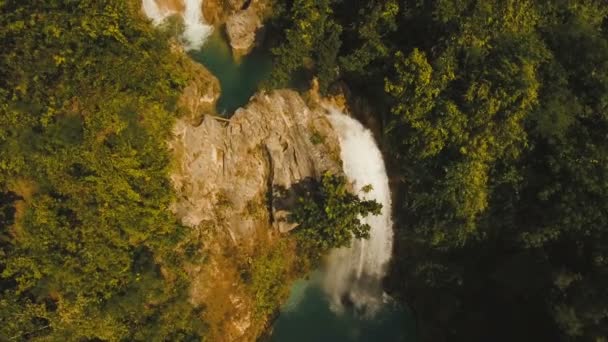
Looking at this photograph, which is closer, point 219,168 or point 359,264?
point 219,168

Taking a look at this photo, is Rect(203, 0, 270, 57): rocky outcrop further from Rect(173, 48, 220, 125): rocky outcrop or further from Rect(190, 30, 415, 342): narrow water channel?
Rect(173, 48, 220, 125): rocky outcrop

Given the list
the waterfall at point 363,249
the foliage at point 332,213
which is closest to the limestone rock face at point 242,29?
the waterfall at point 363,249

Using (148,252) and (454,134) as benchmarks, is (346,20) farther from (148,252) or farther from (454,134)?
(148,252)

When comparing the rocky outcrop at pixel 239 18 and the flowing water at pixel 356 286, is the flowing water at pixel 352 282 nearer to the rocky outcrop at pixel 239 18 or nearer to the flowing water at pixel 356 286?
the flowing water at pixel 356 286

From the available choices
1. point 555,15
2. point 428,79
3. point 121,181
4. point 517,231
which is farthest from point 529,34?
point 121,181

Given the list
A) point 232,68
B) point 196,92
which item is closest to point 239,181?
point 196,92

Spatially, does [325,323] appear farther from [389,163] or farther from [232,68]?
[232,68]

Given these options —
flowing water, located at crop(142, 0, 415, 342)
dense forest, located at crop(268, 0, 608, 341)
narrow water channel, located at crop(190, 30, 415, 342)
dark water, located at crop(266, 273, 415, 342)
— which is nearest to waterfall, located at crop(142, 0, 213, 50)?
narrow water channel, located at crop(190, 30, 415, 342)
